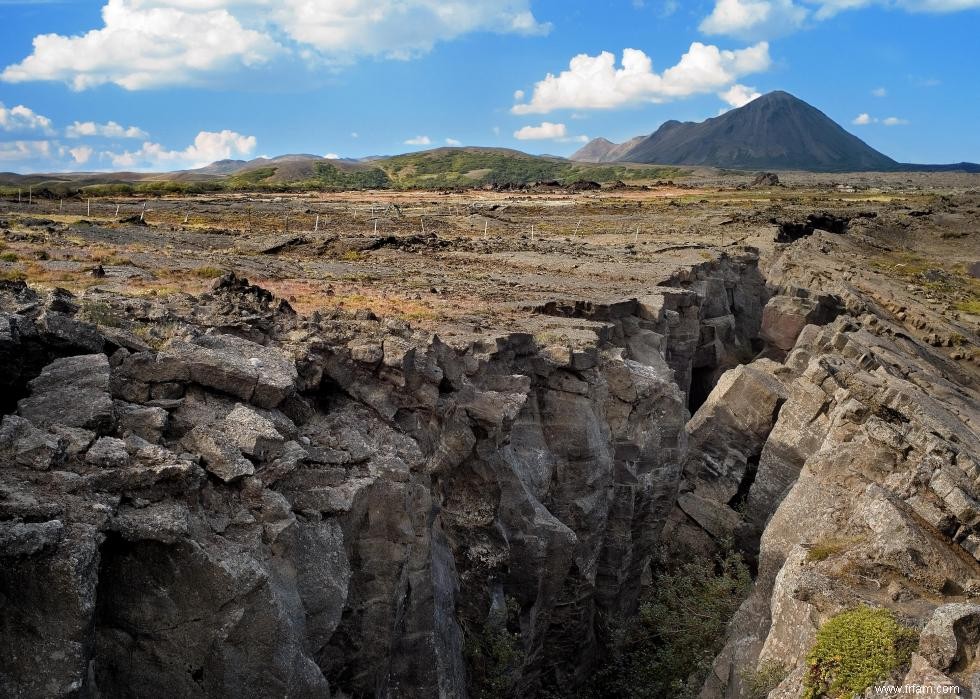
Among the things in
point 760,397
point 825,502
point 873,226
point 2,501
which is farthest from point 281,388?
point 873,226

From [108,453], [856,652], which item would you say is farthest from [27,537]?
[856,652]

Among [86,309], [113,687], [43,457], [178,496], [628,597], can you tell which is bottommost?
[628,597]

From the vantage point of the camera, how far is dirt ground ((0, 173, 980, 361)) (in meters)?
21.7

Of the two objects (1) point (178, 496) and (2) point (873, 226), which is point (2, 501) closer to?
(1) point (178, 496)

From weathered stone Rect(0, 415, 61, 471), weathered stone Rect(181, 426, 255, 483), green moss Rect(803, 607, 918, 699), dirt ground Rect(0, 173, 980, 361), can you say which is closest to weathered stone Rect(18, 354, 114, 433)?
weathered stone Rect(0, 415, 61, 471)

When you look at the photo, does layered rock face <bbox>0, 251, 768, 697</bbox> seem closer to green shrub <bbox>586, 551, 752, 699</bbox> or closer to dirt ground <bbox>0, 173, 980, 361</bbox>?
green shrub <bbox>586, 551, 752, 699</bbox>

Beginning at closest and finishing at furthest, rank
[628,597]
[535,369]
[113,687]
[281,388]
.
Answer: [113,687]
[281,388]
[535,369]
[628,597]

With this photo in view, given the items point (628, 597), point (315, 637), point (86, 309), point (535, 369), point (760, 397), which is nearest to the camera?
point (315, 637)

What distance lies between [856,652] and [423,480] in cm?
663

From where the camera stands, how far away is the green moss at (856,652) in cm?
1023

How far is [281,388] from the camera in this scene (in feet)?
36.1

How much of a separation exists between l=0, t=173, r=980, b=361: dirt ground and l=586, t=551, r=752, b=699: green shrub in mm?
7332

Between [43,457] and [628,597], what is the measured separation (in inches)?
604

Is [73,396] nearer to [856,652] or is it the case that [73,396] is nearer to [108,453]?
[108,453]
